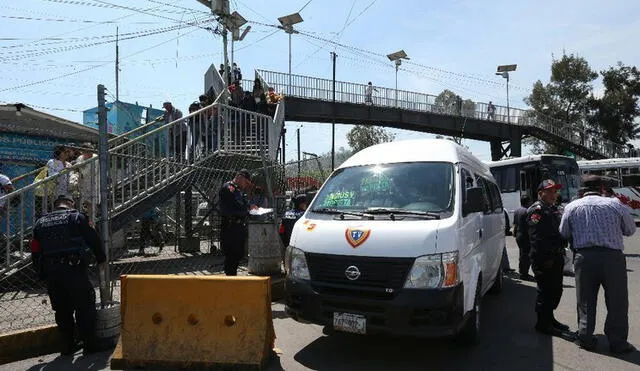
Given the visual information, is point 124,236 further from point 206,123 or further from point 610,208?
point 610,208

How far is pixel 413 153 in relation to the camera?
19.2 feet

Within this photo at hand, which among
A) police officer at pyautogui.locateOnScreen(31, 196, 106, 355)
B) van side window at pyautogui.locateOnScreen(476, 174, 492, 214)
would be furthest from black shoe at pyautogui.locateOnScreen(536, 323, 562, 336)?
police officer at pyautogui.locateOnScreen(31, 196, 106, 355)

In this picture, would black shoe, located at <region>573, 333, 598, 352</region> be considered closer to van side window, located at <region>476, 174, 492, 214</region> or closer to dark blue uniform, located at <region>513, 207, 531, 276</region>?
van side window, located at <region>476, 174, 492, 214</region>

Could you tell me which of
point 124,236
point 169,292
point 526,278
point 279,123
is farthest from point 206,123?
point 526,278

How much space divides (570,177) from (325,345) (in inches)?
676

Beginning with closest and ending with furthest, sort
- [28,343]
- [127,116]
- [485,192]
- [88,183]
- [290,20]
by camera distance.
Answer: [28,343]
[485,192]
[88,183]
[127,116]
[290,20]

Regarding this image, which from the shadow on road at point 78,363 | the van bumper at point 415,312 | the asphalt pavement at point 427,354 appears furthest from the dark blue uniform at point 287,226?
the van bumper at point 415,312

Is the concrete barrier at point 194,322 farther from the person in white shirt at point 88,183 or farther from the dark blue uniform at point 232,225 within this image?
the person in white shirt at point 88,183

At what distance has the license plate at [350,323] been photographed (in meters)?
4.43

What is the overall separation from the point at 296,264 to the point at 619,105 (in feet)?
154

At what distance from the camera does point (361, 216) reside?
4969 millimetres

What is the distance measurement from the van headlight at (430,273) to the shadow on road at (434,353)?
90 centimetres

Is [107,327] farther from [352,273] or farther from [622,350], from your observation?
[622,350]

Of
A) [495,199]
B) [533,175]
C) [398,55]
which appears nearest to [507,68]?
[398,55]
